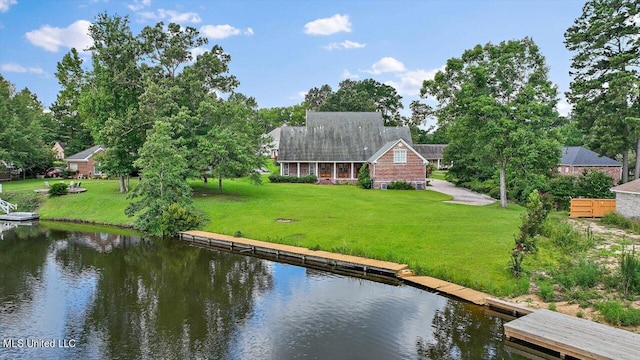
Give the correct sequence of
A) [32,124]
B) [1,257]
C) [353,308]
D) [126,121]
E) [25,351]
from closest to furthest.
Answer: [25,351] < [353,308] < [1,257] < [126,121] < [32,124]

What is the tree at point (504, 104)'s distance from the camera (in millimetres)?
27656

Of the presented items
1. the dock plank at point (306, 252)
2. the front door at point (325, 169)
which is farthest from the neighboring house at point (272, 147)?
the dock plank at point (306, 252)

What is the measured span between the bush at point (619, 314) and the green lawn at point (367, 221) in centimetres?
250

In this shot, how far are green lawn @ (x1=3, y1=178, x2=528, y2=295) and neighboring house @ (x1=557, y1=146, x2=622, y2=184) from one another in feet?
78.7

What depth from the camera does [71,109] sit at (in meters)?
52.6

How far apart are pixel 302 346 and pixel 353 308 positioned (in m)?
3.04

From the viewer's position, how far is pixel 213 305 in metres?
14.1

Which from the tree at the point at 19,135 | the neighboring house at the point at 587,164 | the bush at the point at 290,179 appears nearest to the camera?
the tree at the point at 19,135

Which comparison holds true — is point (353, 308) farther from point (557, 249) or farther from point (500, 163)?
point (500, 163)

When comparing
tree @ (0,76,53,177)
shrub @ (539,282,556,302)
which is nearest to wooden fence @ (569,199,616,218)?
shrub @ (539,282,556,302)

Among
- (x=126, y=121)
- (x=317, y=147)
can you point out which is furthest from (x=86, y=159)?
(x=317, y=147)

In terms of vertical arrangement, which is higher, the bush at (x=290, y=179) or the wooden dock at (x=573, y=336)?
the bush at (x=290, y=179)

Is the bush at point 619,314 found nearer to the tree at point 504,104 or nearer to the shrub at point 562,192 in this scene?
the tree at point 504,104

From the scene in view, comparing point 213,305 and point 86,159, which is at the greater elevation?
point 86,159
